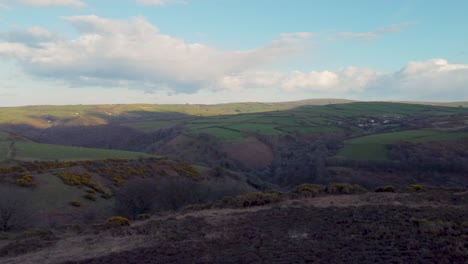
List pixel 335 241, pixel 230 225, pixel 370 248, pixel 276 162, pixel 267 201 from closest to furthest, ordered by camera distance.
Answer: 1. pixel 370 248
2. pixel 335 241
3. pixel 230 225
4. pixel 267 201
5. pixel 276 162

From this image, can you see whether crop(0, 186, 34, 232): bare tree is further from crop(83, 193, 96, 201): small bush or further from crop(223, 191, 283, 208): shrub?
crop(223, 191, 283, 208): shrub

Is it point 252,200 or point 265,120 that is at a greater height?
point 265,120

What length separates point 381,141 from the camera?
56562 millimetres

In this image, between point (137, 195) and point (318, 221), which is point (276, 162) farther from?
point (318, 221)

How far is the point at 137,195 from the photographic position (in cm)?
2847

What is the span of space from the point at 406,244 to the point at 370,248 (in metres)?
1.10

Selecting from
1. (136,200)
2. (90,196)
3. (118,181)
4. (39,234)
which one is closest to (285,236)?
(39,234)

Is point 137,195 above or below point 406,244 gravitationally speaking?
below

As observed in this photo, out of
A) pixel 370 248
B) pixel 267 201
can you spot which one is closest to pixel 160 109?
pixel 267 201

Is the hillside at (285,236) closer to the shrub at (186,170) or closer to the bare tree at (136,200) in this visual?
the bare tree at (136,200)

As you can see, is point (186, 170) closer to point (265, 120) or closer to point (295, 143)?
point (295, 143)

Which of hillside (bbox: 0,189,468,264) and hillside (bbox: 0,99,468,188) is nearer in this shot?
hillside (bbox: 0,189,468,264)

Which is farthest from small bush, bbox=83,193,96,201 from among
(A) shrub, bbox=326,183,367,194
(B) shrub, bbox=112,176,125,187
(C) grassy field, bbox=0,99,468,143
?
(C) grassy field, bbox=0,99,468,143

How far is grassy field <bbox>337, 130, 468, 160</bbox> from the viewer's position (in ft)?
171
